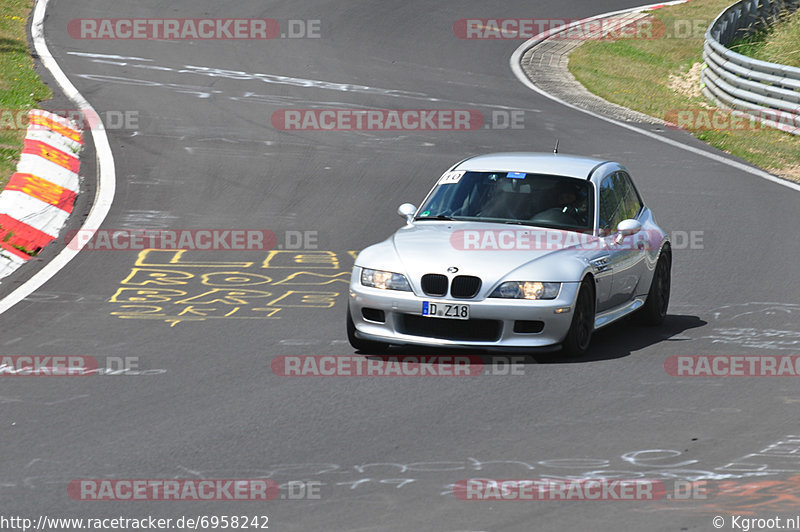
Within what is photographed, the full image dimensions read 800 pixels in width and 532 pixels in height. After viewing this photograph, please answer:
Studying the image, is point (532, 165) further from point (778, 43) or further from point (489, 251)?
point (778, 43)

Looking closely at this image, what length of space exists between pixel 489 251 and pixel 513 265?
1.01 ft

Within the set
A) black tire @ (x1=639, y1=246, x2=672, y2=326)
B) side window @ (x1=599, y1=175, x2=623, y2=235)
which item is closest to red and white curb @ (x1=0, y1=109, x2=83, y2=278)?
side window @ (x1=599, y1=175, x2=623, y2=235)

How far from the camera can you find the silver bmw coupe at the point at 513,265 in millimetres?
9461

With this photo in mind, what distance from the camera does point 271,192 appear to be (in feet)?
55.3

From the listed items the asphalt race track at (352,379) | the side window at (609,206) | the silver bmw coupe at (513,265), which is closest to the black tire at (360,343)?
the silver bmw coupe at (513,265)

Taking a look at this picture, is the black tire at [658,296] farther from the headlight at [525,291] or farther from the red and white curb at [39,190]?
the red and white curb at [39,190]

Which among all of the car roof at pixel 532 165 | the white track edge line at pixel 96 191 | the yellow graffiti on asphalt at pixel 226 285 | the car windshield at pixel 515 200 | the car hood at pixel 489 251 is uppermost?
the car roof at pixel 532 165

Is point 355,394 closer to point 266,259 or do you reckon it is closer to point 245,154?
point 266,259

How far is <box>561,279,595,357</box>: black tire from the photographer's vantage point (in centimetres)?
959

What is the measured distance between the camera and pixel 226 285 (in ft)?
40.8

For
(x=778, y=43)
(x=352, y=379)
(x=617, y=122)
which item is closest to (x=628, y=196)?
(x=352, y=379)

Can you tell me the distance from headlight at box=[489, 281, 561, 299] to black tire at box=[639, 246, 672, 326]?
1967 millimetres

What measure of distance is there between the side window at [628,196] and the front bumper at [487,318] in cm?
218

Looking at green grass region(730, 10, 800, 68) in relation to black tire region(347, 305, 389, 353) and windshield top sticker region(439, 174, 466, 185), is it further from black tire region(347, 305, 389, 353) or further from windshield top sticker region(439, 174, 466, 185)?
black tire region(347, 305, 389, 353)
